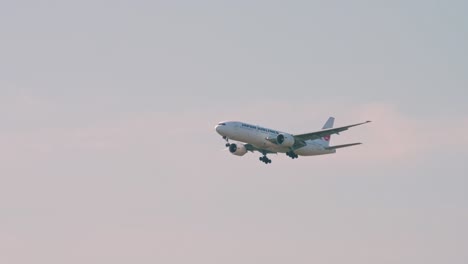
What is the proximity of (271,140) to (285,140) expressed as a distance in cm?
183

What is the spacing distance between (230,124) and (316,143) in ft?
47.7

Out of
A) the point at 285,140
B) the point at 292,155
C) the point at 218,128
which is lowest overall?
the point at 292,155

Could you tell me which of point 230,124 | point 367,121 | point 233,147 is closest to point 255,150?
point 233,147

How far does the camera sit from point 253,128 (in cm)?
11300

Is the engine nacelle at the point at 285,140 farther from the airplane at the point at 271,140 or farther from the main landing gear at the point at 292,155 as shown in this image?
the main landing gear at the point at 292,155

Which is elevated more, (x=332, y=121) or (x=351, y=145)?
(x=332, y=121)

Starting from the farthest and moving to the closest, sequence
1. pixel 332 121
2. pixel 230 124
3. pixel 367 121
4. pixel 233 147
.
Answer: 1. pixel 332 121
2. pixel 233 147
3. pixel 230 124
4. pixel 367 121

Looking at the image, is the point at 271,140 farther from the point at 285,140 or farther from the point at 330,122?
the point at 330,122

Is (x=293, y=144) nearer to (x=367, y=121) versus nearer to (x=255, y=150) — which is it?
(x=255, y=150)

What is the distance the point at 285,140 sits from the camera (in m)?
114

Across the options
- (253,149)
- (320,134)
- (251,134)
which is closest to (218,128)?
(251,134)

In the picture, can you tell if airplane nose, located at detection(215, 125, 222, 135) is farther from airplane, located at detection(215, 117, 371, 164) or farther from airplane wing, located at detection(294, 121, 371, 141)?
airplane wing, located at detection(294, 121, 371, 141)

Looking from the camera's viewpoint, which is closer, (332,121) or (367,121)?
(367,121)

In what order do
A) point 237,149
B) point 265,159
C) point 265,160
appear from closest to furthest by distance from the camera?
point 265,160
point 265,159
point 237,149
